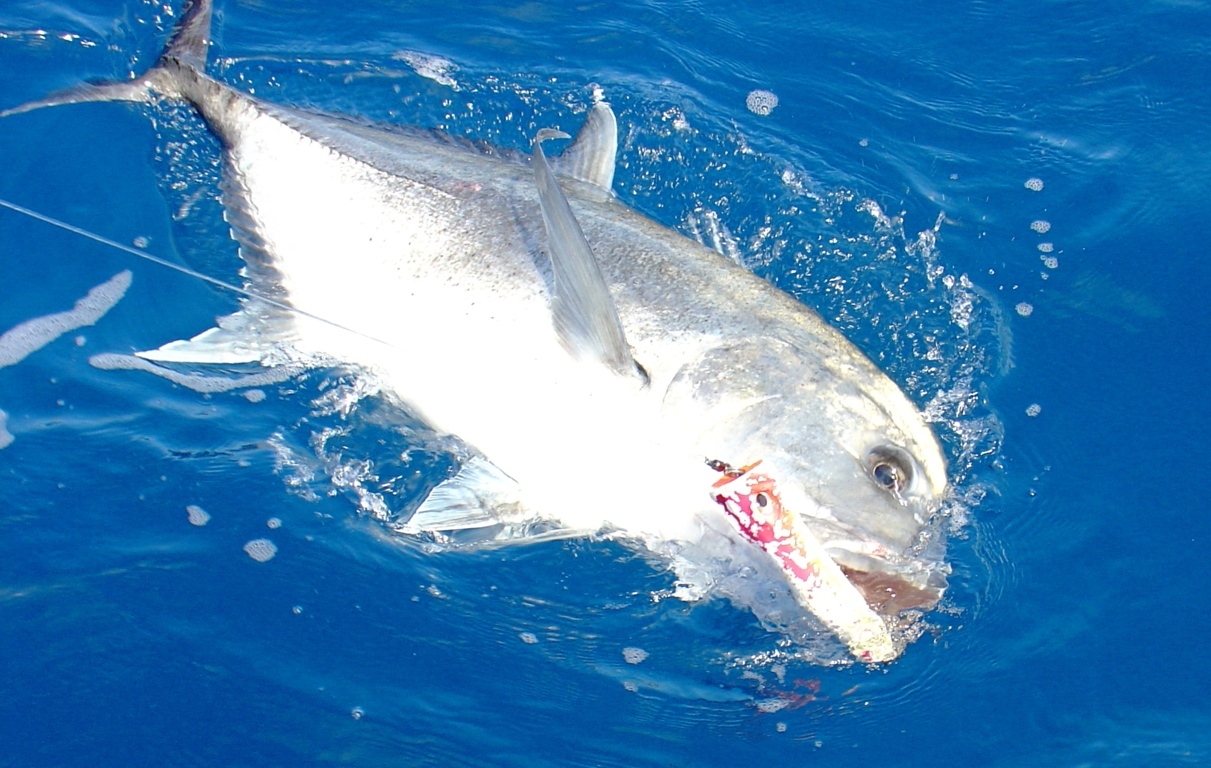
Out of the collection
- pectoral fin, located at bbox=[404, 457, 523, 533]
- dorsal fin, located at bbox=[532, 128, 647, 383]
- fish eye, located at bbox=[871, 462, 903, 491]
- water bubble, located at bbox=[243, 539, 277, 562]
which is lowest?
water bubble, located at bbox=[243, 539, 277, 562]

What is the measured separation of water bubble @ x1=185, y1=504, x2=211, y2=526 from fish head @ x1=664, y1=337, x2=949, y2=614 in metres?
1.60

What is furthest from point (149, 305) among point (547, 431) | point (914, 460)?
point (914, 460)

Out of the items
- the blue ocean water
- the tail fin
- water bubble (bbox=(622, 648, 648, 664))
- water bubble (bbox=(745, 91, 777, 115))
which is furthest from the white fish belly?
water bubble (bbox=(745, 91, 777, 115))

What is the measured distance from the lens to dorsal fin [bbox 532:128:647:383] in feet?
9.19

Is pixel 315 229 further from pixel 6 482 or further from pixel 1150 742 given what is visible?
pixel 1150 742

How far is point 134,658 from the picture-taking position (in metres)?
2.93

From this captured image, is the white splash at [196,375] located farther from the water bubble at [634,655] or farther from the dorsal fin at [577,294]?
the water bubble at [634,655]

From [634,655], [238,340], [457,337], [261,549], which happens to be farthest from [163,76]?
[634,655]

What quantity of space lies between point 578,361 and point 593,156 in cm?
134

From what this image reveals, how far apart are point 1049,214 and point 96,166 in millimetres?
4397

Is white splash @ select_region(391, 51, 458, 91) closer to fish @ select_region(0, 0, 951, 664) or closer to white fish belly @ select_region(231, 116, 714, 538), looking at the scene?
fish @ select_region(0, 0, 951, 664)

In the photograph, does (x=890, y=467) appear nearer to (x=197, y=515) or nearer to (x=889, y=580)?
(x=889, y=580)

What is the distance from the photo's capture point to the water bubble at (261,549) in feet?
10.4

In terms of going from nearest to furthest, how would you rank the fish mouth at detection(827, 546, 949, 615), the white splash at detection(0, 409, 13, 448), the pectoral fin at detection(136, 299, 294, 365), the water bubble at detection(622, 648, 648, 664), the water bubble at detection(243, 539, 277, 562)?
the fish mouth at detection(827, 546, 949, 615)
the water bubble at detection(622, 648, 648, 664)
the water bubble at detection(243, 539, 277, 562)
the white splash at detection(0, 409, 13, 448)
the pectoral fin at detection(136, 299, 294, 365)
